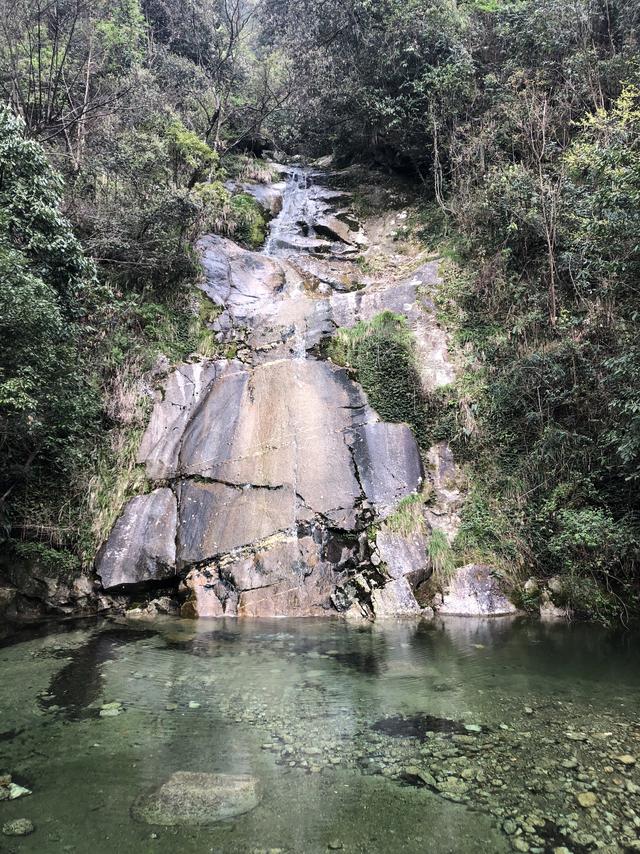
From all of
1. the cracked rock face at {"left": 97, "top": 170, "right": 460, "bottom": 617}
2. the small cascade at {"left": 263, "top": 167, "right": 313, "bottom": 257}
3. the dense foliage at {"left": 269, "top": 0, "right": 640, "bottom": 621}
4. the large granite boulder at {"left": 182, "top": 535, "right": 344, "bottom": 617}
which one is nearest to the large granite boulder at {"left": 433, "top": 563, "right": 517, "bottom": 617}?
the dense foliage at {"left": 269, "top": 0, "right": 640, "bottom": 621}

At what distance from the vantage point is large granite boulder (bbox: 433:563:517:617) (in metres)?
7.95

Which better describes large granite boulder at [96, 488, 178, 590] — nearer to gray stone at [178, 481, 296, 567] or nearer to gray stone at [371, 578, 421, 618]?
gray stone at [178, 481, 296, 567]

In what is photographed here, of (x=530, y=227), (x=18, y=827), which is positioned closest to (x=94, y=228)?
(x=530, y=227)

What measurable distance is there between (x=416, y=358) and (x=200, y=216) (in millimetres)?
7753

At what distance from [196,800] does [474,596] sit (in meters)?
6.12

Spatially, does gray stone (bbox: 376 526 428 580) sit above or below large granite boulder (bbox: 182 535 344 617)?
above

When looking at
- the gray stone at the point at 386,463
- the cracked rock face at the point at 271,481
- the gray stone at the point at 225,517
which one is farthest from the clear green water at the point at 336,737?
the gray stone at the point at 386,463

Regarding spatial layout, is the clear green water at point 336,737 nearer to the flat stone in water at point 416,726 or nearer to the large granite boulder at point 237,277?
the flat stone in water at point 416,726

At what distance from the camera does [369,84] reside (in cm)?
1773

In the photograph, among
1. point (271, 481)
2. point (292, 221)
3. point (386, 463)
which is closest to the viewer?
point (271, 481)

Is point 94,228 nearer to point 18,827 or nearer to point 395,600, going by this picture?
point 395,600

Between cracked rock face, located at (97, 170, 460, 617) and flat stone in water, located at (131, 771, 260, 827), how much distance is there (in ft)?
15.8

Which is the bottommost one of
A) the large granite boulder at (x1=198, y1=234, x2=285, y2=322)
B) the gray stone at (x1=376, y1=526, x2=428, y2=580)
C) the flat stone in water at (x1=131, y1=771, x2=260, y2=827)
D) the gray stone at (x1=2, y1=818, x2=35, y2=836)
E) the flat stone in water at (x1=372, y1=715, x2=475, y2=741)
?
the flat stone in water at (x1=372, y1=715, x2=475, y2=741)

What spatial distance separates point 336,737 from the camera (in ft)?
12.9
